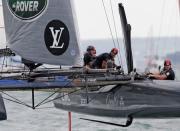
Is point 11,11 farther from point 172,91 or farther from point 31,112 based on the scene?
point 31,112

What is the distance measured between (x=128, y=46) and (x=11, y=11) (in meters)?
2.81

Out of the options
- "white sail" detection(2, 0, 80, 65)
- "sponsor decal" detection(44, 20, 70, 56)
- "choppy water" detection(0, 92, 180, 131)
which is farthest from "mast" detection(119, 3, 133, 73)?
"choppy water" detection(0, 92, 180, 131)

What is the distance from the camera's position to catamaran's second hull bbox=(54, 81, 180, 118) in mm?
10484

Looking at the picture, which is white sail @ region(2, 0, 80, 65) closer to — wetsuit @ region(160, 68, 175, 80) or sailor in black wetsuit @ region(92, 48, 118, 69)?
sailor in black wetsuit @ region(92, 48, 118, 69)

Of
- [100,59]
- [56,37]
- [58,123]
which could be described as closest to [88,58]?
[100,59]

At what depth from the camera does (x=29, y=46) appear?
35.6ft

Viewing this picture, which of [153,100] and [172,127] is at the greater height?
[153,100]

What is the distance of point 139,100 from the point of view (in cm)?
1067

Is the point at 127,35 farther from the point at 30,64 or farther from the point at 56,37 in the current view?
the point at 30,64

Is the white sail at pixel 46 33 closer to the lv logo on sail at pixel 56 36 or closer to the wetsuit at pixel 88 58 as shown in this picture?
the lv logo on sail at pixel 56 36

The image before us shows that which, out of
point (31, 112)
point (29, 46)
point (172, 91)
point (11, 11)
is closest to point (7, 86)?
point (29, 46)

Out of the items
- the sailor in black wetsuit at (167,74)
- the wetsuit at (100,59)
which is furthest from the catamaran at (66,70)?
the sailor in black wetsuit at (167,74)

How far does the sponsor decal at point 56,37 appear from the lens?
10.8 m

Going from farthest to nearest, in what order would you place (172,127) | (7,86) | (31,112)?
(31,112)
(172,127)
(7,86)
